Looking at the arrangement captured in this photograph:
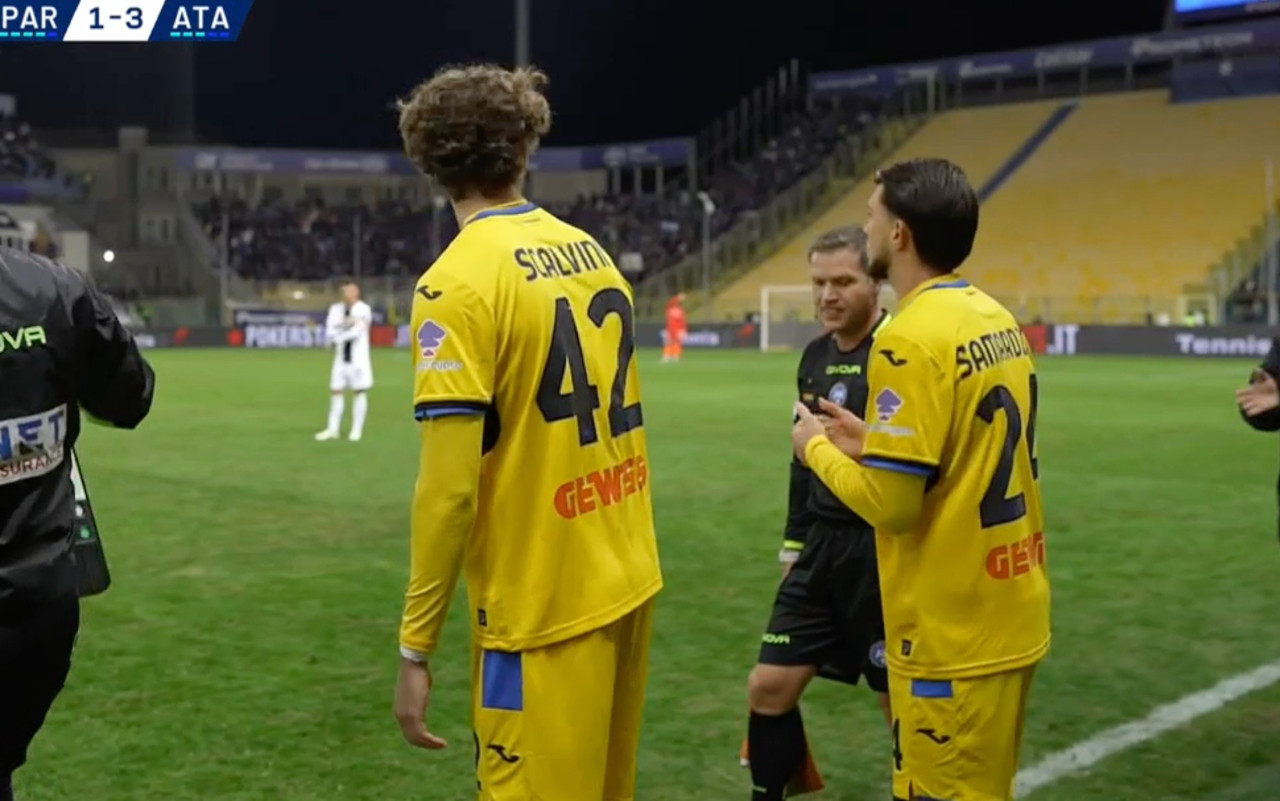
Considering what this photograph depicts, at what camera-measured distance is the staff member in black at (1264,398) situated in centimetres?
454

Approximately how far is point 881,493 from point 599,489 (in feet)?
2.16

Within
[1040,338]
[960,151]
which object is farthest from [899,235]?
[960,151]

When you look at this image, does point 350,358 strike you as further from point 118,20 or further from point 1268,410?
point 1268,410

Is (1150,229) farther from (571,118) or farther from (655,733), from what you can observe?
(655,733)

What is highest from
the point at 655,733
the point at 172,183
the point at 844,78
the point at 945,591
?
the point at 844,78

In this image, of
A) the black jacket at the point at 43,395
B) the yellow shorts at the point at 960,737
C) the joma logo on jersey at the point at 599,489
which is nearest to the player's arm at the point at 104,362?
the black jacket at the point at 43,395

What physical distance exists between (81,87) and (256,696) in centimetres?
6489

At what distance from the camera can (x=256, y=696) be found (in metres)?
6.30

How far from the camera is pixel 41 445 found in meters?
3.20

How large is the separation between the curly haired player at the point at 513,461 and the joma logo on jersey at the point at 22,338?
2.99ft

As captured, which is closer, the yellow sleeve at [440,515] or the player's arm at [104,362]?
the yellow sleeve at [440,515]

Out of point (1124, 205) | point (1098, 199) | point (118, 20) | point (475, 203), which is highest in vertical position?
point (1098, 199)

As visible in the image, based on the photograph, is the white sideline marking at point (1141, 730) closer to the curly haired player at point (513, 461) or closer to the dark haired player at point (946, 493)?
the dark haired player at point (946, 493)

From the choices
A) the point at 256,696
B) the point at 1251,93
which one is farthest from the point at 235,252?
the point at 256,696
